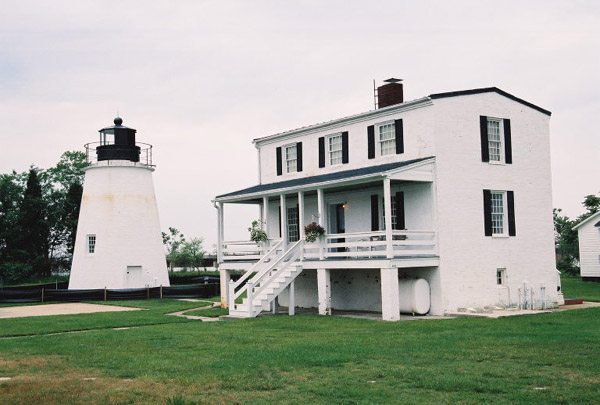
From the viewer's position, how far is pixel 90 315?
24.5 metres

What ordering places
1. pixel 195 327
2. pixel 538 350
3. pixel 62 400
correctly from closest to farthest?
pixel 62 400 → pixel 538 350 → pixel 195 327

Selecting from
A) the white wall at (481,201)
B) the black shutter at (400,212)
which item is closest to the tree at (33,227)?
the black shutter at (400,212)

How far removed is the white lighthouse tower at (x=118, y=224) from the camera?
37.2 meters

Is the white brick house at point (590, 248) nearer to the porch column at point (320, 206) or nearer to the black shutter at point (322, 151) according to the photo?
the black shutter at point (322, 151)

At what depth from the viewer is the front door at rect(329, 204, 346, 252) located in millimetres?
26188

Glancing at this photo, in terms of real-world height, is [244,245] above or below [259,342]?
above

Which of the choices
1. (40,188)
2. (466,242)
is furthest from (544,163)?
(40,188)

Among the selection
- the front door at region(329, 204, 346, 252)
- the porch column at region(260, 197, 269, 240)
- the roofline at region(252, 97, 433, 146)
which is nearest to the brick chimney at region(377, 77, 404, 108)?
the roofline at region(252, 97, 433, 146)

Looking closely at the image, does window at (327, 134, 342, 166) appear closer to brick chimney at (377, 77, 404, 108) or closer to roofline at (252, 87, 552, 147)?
roofline at (252, 87, 552, 147)

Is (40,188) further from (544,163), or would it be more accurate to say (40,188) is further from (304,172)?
(544,163)

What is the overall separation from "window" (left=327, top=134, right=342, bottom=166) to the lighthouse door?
15.7 meters

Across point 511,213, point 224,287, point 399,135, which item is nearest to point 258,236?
point 224,287

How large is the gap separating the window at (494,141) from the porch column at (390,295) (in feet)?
20.2

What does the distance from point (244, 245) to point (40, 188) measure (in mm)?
35403
